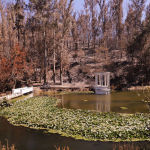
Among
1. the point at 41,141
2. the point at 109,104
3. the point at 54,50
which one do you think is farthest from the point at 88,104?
the point at 54,50

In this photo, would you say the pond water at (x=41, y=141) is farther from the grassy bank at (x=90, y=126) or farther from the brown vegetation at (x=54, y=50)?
the brown vegetation at (x=54, y=50)

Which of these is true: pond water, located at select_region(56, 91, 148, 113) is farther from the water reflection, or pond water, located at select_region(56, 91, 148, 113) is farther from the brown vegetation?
the brown vegetation

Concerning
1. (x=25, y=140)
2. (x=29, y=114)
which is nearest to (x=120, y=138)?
(x=25, y=140)

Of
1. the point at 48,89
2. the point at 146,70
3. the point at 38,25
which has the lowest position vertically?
the point at 48,89

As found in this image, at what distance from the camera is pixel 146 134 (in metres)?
8.16

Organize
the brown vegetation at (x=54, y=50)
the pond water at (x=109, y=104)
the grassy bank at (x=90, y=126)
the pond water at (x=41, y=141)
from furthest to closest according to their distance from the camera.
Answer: the brown vegetation at (x=54, y=50), the pond water at (x=109, y=104), the grassy bank at (x=90, y=126), the pond water at (x=41, y=141)

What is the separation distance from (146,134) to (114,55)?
128ft

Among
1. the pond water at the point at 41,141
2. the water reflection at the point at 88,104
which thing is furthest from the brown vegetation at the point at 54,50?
the pond water at the point at 41,141

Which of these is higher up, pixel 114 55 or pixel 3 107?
pixel 114 55

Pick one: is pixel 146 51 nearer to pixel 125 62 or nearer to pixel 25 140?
pixel 125 62

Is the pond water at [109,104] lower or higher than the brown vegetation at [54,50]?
lower

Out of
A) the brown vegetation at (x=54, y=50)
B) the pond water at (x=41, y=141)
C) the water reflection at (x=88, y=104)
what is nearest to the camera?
the pond water at (x=41, y=141)

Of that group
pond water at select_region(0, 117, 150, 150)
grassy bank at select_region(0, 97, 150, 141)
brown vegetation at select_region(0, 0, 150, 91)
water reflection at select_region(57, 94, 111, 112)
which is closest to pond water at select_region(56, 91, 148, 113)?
water reflection at select_region(57, 94, 111, 112)

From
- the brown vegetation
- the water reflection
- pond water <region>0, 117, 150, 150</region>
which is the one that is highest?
the brown vegetation
